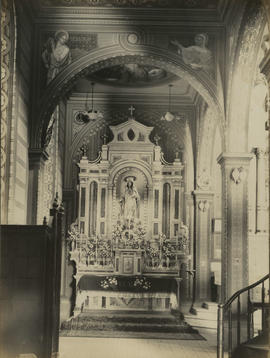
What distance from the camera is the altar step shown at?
12.9 m

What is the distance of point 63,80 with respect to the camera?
11.9 meters

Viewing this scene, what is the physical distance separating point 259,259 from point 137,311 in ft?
12.6

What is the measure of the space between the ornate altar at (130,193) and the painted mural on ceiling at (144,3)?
561 centimetres

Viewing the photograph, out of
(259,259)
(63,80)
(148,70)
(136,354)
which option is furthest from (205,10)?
(136,354)

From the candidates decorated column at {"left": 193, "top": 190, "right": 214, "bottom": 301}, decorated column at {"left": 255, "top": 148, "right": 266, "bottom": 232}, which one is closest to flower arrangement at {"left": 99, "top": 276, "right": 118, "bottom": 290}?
decorated column at {"left": 193, "top": 190, "right": 214, "bottom": 301}

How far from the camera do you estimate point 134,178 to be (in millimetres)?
16922

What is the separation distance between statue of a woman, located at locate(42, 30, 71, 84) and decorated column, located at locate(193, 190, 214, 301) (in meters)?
6.18

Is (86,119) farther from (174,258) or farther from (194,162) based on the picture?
(174,258)

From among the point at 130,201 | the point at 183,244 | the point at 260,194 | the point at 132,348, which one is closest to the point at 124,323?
the point at 183,244

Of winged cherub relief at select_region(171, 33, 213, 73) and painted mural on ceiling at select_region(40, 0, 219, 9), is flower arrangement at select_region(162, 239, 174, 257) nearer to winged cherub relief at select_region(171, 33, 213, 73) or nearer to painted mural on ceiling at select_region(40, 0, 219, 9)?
winged cherub relief at select_region(171, 33, 213, 73)

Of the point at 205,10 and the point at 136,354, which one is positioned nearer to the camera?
the point at 136,354

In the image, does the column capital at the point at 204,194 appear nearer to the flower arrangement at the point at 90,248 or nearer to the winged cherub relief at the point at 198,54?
the flower arrangement at the point at 90,248

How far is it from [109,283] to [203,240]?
276cm

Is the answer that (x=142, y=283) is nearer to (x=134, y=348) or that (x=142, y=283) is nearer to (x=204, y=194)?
(x=204, y=194)
